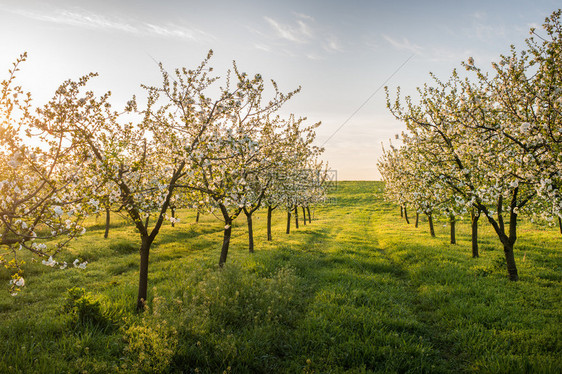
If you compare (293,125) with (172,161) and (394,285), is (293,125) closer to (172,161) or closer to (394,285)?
(172,161)

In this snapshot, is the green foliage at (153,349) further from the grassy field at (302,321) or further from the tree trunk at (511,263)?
the tree trunk at (511,263)

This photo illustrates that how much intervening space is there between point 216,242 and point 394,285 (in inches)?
704

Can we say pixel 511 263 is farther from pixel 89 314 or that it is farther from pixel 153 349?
pixel 89 314

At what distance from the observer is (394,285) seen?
12.6m

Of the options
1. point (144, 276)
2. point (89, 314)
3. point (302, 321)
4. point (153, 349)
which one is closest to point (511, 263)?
point (302, 321)

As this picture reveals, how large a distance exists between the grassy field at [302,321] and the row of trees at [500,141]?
3204 millimetres

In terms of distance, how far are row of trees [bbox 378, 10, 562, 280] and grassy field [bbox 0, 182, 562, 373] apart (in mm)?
3204

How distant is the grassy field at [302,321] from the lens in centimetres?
671

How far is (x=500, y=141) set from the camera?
10.2 metres

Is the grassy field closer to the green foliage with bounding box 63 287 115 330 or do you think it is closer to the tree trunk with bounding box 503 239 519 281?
the green foliage with bounding box 63 287 115 330

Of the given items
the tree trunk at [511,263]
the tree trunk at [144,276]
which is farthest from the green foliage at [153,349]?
the tree trunk at [511,263]

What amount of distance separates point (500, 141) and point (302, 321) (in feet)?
31.2

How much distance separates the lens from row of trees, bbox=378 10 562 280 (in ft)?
28.7

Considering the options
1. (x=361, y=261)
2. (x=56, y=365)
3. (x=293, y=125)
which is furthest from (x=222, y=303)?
(x=293, y=125)
